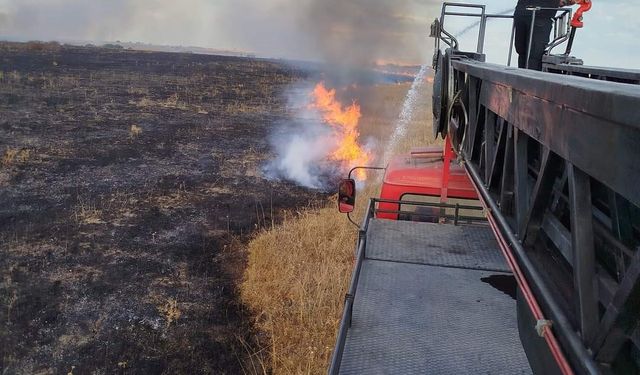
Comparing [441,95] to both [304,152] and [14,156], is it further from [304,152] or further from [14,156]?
[14,156]


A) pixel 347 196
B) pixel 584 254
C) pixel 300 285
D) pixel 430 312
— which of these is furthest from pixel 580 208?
pixel 300 285

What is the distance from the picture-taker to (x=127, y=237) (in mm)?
9672

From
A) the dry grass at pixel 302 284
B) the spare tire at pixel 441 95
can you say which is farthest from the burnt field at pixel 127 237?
the spare tire at pixel 441 95

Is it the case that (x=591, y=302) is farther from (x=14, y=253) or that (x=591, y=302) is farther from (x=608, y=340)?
(x=14, y=253)

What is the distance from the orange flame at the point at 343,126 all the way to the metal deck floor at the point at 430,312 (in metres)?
8.89

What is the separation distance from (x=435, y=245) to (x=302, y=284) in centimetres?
304

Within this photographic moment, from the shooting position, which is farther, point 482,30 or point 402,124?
point 402,124

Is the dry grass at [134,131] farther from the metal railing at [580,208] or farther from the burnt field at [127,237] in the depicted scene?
the metal railing at [580,208]

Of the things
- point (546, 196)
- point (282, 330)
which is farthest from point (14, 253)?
Result: point (546, 196)

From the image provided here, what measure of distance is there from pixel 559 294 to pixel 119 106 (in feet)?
→ 91.1

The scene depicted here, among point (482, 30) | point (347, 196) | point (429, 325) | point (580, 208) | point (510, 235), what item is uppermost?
point (482, 30)

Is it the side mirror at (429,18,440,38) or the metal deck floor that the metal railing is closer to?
the metal deck floor

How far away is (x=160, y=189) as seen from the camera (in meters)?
12.8

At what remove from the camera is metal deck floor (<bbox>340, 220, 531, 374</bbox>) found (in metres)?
3.28
